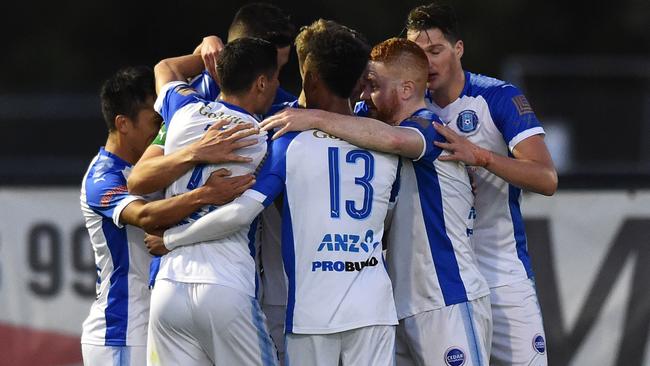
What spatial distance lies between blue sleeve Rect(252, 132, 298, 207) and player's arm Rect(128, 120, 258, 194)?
0.30ft

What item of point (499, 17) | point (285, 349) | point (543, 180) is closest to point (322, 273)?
point (285, 349)

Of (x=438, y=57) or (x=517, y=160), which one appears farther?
(x=438, y=57)

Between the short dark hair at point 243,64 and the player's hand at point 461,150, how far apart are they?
0.78m

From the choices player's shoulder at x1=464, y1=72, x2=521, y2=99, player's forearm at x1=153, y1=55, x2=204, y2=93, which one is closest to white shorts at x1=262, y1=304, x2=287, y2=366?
player's forearm at x1=153, y1=55, x2=204, y2=93

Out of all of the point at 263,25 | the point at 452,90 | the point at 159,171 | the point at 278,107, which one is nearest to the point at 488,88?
the point at 452,90

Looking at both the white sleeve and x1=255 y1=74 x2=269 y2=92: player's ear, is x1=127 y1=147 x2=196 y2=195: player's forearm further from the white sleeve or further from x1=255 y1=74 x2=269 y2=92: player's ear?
x1=255 y1=74 x2=269 y2=92: player's ear

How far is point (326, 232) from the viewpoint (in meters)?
4.95

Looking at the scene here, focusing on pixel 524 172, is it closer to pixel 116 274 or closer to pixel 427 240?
pixel 427 240

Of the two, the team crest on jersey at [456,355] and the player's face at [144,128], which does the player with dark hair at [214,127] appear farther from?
the team crest on jersey at [456,355]

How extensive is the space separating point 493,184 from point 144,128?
1.66 m

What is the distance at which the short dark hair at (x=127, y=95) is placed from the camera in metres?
5.71

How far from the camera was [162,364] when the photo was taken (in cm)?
504

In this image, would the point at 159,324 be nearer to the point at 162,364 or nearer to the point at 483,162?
the point at 162,364

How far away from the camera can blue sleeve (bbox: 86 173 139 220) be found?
539cm
